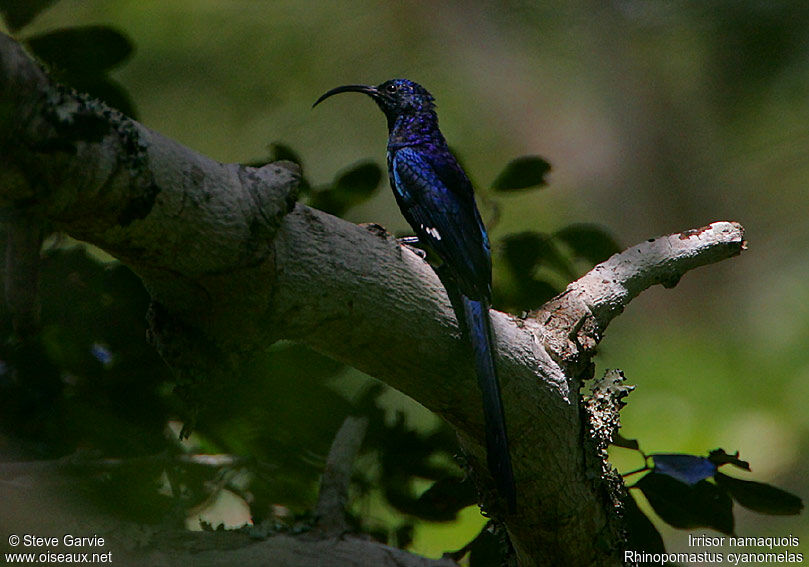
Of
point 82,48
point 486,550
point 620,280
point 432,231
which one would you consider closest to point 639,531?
point 486,550

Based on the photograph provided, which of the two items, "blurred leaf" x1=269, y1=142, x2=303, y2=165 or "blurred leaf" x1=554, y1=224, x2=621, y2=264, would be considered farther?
"blurred leaf" x1=554, y1=224, x2=621, y2=264

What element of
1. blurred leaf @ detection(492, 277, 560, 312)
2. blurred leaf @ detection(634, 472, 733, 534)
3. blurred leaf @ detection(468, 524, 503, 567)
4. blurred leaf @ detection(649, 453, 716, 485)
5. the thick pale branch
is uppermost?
blurred leaf @ detection(492, 277, 560, 312)

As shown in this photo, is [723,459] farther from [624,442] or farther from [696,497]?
[624,442]

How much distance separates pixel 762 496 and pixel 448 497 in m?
0.77

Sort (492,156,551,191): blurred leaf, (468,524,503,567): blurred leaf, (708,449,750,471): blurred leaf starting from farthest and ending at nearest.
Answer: (492,156,551,191): blurred leaf, (468,524,503,567): blurred leaf, (708,449,750,471): blurred leaf

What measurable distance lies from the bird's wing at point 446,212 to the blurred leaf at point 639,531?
705 millimetres

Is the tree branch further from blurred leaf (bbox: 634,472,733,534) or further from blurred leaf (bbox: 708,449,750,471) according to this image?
blurred leaf (bbox: 708,449,750,471)

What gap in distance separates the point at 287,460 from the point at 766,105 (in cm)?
494

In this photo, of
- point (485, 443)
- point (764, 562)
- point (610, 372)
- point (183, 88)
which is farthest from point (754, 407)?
point (183, 88)

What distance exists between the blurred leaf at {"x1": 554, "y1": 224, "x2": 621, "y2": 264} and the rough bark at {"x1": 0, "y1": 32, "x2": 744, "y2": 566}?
0.71ft

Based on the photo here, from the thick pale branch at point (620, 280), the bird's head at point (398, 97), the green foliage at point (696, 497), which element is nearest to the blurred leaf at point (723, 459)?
the green foliage at point (696, 497)

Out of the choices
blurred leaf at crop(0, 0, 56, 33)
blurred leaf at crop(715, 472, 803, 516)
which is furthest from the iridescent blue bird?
blurred leaf at crop(0, 0, 56, 33)

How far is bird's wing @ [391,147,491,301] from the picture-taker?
71.5 inches

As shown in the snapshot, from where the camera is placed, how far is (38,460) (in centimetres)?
177
